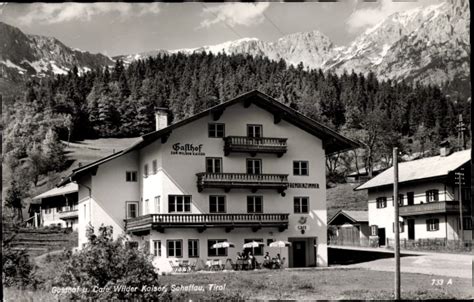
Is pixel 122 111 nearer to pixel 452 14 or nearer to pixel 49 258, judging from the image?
pixel 49 258

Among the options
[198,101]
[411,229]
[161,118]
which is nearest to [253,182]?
[198,101]

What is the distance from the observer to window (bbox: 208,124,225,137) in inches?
1214

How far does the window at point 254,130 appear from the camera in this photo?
3109cm

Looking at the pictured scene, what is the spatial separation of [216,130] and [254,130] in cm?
160

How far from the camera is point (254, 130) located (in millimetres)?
31234

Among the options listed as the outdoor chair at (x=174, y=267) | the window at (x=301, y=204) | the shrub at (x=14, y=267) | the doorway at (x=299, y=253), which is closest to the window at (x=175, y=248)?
the outdoor chair at (x=174, y=267)

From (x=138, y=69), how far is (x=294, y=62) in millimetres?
5335

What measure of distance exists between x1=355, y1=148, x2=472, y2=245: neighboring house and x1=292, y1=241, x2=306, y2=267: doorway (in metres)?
5.83

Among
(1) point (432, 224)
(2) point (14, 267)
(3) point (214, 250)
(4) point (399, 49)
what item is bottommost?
(3) point (214, 250)

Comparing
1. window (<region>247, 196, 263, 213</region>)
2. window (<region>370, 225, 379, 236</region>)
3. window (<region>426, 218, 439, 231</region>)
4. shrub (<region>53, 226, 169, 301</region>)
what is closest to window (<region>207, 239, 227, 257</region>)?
window (<region>247, 196, 263, 213</region>)

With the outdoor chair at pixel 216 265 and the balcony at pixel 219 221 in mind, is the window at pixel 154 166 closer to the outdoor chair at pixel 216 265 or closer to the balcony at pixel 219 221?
the balcony at pixel 219 221

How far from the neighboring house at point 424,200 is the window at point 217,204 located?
8368mm

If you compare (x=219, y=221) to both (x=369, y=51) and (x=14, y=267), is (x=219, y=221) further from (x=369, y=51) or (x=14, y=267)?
(x=14, y=267)

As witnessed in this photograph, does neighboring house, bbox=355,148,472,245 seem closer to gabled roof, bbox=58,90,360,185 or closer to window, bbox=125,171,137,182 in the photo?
gabled roof, bbox=58,90,360,185
